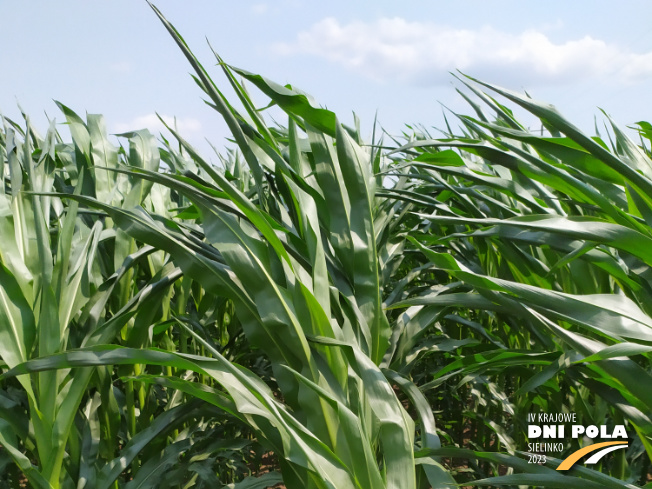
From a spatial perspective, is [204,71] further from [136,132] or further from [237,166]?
[237,166]

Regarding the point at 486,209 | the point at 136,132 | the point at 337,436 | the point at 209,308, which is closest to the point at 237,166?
the point at 136,132

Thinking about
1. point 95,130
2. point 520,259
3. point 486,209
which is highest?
point 95,130

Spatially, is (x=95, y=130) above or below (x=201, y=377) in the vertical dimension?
above

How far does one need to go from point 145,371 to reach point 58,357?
737 millimetres

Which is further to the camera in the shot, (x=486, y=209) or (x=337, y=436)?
(x=486, y=209)

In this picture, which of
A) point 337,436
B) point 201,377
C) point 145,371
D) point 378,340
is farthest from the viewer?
point 201,377

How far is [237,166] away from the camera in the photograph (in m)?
2.04

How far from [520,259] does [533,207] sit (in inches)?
3.5

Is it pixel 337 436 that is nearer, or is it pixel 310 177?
pixel 337 436

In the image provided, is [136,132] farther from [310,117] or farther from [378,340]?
[378,340]

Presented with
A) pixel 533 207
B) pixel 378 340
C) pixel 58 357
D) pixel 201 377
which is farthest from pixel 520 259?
pixel 201 377

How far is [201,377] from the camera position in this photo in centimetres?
170

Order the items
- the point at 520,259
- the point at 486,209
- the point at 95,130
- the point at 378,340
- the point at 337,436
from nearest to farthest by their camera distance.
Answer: the point at 337,436
the point at 378,340
the point at 520,259
the point at 486,209
the point at 95,130

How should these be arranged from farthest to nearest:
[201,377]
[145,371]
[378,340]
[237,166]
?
[237,166] → [201,377] → [145,371] → [378,340]
